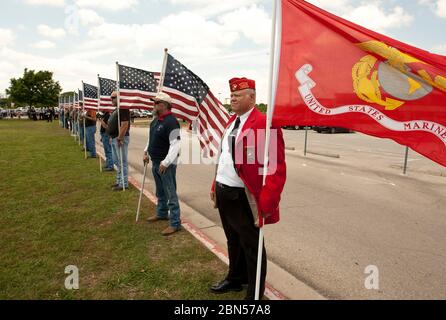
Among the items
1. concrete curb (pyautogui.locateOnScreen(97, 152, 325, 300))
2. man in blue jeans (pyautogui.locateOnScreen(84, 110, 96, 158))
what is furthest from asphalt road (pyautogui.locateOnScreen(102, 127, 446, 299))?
man in blue jeans (pyautogui.locateOnScreen(84, 110, 96, 158))

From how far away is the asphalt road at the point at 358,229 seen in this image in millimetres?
3896

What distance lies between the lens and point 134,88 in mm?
7270

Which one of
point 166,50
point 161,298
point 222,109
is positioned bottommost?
point 161,298

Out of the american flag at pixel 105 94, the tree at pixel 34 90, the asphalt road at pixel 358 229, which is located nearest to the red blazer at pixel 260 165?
the asphalt road at pixel 358 229

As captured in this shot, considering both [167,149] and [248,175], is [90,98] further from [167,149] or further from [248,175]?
[248,175]

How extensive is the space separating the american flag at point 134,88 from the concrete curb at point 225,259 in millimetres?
2100

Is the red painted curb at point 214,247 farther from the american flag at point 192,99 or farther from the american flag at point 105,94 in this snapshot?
the american flag at point 105,94

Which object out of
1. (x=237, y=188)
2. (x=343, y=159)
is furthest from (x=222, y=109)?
(x=343, y=159)

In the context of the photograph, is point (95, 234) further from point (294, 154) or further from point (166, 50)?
point (294, 154)

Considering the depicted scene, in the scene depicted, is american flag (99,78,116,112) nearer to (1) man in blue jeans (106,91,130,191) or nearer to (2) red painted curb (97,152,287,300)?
(1) man in blue jeans (106,91,130,191)

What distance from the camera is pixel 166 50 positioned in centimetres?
530

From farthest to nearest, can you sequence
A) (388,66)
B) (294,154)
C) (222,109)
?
(294,154) < (222,109) < (388,66)

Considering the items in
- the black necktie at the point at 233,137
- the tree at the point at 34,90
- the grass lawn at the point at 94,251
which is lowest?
the grass lawn at the point at 94,251

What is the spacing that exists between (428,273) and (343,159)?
9.82 metres
